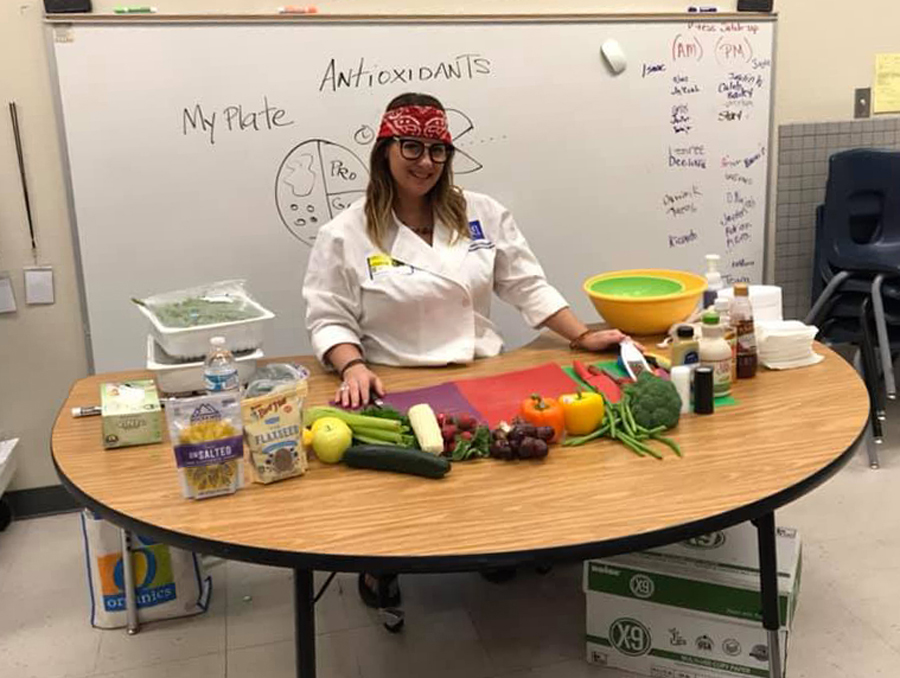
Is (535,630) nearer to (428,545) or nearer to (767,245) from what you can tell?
(428,545)

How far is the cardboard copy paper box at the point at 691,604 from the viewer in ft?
6.21

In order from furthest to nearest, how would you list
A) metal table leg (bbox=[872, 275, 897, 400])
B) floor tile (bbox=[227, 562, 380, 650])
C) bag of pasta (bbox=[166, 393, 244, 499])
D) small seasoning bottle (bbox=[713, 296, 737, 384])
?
metal table leg (bbox=[872, 275, 897, 400]) < floor tile (bbox=[227, 562, 380, 650]) < small seasoning bottle (bbox=[713, 296, 737, 384]) < bag of pasta (bbox=[166, 393, 244, 499])

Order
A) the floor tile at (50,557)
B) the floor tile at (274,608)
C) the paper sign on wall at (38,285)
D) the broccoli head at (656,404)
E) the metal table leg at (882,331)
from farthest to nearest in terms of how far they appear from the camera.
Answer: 1. the metal table leg at (882,331)
2. the paper sign on wall at (38,285)
3. the floor tile at (50,557)
4. the floor tile at (274,608)
5. the broccoli head at (656,404)

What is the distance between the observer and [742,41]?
3.08 metres

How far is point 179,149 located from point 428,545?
1.82 meters

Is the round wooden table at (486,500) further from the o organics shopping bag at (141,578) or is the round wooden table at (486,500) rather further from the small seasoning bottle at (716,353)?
the o organics shopping bag at (141,578)

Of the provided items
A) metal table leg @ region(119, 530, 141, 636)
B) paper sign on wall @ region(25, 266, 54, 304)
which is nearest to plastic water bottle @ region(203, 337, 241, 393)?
metal table leg @ region(119, 530, 141, 636)

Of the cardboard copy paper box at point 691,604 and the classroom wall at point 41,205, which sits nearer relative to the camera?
the cardboard copy paper box at point 691,604

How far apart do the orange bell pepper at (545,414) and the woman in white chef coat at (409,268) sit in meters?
0.53

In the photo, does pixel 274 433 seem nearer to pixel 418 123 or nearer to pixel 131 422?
pixel 131 422

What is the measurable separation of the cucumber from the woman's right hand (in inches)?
11.5

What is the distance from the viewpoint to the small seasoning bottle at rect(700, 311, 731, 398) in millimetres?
1767

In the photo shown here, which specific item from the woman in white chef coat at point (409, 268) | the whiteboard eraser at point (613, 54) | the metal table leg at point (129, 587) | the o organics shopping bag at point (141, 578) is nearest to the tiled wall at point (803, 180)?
the whiteboard eraser at point (613, 54)

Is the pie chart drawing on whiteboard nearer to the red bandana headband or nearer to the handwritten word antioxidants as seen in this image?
the handwritten word antioxidants
